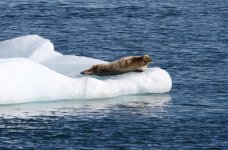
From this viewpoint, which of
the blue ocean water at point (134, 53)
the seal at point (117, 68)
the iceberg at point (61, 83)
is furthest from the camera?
the seal at point (117, 68)

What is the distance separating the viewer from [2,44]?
50125 millimetres

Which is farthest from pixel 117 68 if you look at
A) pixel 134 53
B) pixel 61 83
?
pixel 134 53

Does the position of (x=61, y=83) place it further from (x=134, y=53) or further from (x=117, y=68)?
(x=134, y=53)

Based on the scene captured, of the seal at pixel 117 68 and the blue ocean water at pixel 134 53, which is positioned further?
the seal at pixel 117 68

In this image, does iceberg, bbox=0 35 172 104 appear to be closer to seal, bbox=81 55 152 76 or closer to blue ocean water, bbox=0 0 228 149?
seal, bbox=81 55 152 76

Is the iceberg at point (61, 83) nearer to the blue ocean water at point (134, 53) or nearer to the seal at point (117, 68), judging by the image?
the seal at point (117, 68)

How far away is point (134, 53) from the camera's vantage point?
190ft

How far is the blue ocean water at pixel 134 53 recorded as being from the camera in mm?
40250

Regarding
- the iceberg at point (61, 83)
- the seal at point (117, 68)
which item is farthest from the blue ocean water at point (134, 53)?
the seal at point (117, 68)

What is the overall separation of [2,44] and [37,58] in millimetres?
2356

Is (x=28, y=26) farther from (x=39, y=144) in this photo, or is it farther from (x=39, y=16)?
(x=39, y=144)

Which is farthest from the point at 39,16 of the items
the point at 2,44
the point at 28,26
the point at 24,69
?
the point at 24,69

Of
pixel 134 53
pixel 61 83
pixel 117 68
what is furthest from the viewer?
pixel 134 53

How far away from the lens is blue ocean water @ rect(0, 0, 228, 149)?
40250mm
